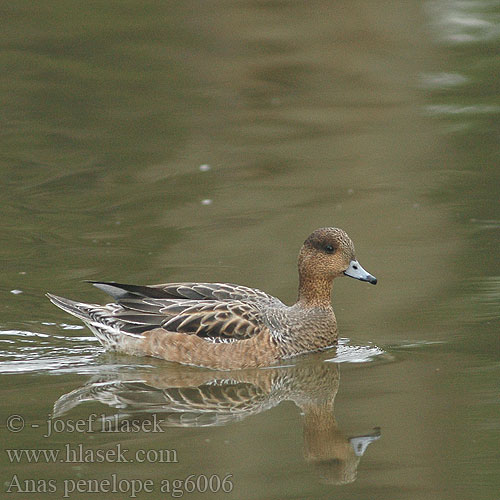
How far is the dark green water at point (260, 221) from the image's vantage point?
7461mm

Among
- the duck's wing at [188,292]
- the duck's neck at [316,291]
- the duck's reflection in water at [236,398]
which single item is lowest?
the duck's reflection in water at [236,398]

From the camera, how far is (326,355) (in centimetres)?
967

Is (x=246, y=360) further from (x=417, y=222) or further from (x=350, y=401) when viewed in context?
(x=417, y=222)

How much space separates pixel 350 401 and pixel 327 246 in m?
1.79

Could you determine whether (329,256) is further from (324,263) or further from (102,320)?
(102,320)

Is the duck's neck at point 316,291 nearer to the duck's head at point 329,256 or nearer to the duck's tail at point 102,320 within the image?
the duck's head at point 329,256

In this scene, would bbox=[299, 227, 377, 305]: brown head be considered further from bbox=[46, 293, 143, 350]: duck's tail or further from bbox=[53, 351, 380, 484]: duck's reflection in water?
bbox=[46, 293, 143, 350]: duck's tail

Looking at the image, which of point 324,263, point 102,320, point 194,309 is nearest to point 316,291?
point 324,263

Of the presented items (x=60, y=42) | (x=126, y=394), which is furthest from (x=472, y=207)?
(x=60, y=42)

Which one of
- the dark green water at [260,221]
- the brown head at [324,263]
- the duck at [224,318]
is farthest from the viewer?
the brown head at [324,263]

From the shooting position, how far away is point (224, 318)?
949cm

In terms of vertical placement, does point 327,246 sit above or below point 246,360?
above

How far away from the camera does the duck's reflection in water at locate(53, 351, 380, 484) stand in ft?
24.8

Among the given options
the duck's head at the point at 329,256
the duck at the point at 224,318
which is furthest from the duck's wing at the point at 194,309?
the duck's head at the point at 329,256
